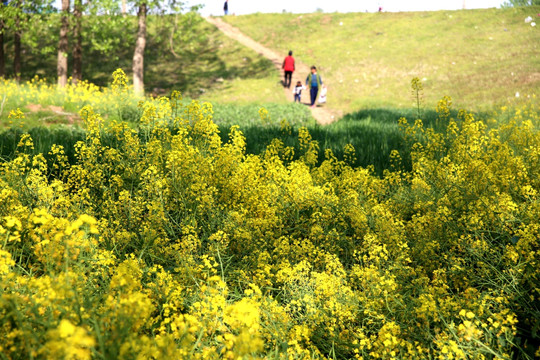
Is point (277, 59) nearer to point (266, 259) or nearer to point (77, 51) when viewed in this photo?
point (77, 51)

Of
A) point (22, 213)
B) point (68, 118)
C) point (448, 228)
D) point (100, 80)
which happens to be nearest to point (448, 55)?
point (100, 80)

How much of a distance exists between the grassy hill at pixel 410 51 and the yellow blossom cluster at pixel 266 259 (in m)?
14.2

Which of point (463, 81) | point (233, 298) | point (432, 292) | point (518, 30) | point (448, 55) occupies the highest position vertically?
point (518, 30)

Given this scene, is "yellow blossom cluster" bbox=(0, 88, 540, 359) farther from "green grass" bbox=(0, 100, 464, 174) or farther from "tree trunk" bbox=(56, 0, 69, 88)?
"tree trunk" bbox=(56, 0, 69, 88)

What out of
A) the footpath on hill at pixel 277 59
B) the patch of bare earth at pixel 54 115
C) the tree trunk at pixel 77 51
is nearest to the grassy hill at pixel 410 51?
the footpath on hill at pixel 277 59

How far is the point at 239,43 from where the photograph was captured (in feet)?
114

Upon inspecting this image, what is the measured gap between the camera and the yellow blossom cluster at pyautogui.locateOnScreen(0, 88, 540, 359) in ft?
7.23

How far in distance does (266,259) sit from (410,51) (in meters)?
30.5

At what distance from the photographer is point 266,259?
368cm

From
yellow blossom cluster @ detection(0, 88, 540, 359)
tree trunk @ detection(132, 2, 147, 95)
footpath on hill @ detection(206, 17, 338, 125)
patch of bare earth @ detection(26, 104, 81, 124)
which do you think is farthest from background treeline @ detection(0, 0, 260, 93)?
yellow blossom cluster @ detection(0, 88, 540, 359)

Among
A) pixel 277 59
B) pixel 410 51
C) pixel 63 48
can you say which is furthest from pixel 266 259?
pixel 410 51

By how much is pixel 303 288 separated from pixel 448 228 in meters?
1.72

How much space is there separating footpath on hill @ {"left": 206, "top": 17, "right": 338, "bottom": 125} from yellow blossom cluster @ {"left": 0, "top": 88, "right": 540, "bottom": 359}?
12.8 meters

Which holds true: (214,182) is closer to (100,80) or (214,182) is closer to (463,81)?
(463,81)
